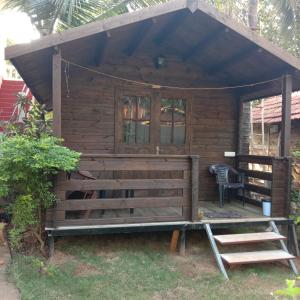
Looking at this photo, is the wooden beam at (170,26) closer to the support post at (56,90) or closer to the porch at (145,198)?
the support post at (56,90)

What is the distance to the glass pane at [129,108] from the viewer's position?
675 cm

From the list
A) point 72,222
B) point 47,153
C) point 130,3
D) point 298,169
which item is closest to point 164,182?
point 72,222

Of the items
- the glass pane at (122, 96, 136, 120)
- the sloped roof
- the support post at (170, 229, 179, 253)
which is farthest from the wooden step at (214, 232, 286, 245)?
the glass pane at (122, 96, 136, 120)

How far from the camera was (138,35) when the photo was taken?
19.1 ft

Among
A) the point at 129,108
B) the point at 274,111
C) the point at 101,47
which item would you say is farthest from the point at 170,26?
the point at 274,111

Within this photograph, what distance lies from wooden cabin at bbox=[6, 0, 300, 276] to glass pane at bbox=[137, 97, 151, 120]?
0.06 ft

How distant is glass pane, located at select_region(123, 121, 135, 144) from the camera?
6.75 metres

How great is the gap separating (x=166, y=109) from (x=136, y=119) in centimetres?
61

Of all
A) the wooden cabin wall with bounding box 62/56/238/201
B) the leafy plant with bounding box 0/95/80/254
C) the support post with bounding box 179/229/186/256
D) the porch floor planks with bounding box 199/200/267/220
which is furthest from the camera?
the wooden cabin wall with bounding box 62/56/238/201

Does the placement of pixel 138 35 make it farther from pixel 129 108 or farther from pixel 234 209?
pixel 234 209

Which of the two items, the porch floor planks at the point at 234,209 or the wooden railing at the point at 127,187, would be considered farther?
the porch floor planks at the point at 234,209

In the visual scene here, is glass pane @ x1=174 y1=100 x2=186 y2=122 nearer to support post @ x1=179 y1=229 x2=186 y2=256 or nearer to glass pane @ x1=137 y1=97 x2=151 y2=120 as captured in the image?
glass pane @ x1=137 y1=97 x2=151 y2=120

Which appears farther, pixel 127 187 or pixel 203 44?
pixel 203 44

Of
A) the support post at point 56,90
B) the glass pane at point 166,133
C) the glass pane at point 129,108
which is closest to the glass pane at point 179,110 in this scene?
the glass pane at point 166,133
